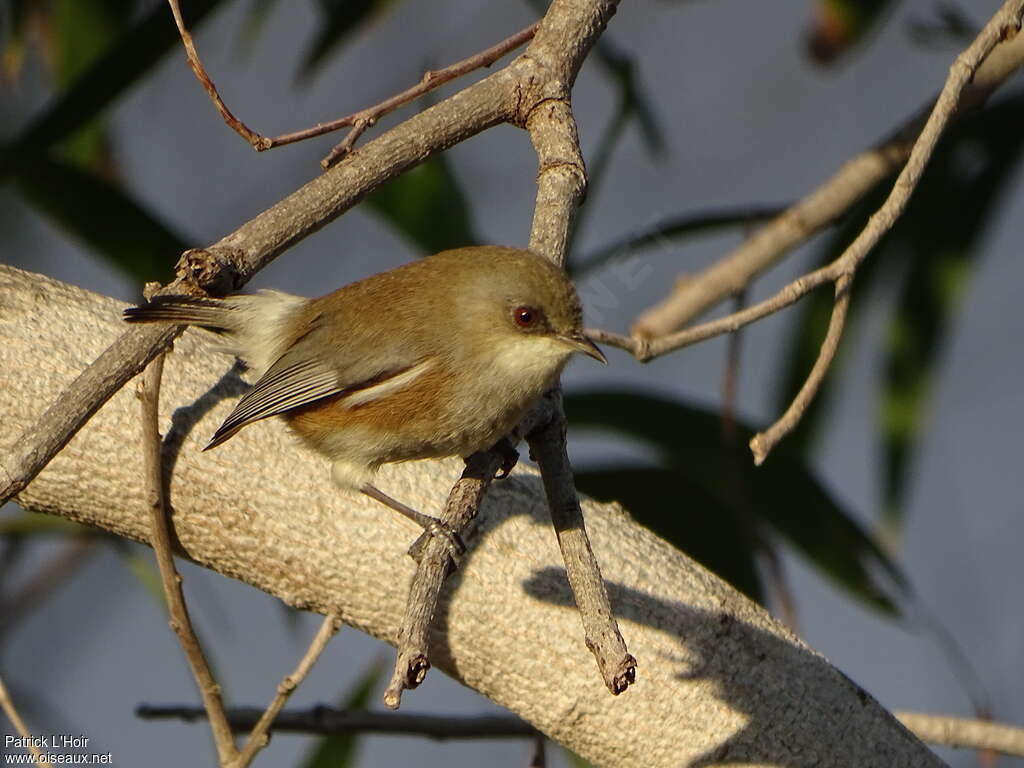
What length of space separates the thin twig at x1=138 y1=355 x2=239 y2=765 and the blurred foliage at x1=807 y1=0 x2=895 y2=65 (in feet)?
9.92

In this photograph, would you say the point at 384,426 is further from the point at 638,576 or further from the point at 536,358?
the point at 638,576

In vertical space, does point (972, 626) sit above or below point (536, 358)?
above

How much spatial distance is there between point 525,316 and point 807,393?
30.6 inches

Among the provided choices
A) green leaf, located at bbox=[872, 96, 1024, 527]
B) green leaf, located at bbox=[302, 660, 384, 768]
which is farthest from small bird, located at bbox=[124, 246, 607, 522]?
green leaf, located at bbox=[872, 96, 1024, 527]

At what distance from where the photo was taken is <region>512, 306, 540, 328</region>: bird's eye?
297cm

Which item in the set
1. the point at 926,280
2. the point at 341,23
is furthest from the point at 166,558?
the point at 926,280

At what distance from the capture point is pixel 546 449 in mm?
2566

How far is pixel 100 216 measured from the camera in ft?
12.7

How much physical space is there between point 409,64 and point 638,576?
4.91m

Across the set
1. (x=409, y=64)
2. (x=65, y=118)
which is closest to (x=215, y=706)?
(x=65, y=118)

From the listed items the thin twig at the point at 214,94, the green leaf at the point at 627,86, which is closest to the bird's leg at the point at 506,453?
the thin twig at the point at 214,94

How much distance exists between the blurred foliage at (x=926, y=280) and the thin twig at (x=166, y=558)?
9.26ft

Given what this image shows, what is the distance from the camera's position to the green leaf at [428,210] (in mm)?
4312

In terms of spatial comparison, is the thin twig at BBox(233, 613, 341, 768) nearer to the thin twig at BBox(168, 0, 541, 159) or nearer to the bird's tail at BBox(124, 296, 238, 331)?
the bird's tail at BBox(124, 296, 238, 331)
